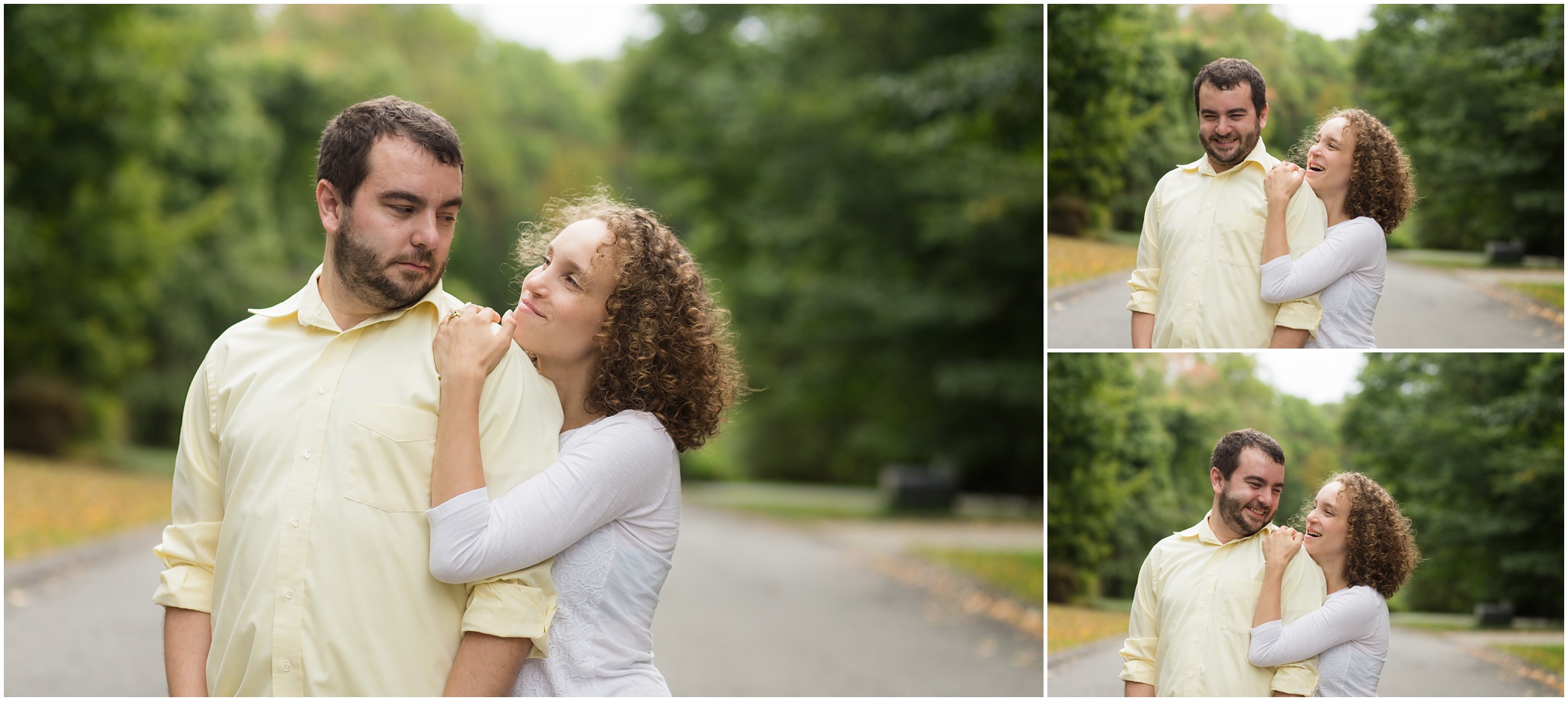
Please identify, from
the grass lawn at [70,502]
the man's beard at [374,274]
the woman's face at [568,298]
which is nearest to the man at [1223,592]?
the woman's face at [568,298]

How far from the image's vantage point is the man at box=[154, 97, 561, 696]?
244 cm

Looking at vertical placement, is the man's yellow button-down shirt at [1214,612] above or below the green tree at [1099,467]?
below

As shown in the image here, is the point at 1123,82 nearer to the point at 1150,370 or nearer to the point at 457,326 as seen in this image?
the point at 1150,370

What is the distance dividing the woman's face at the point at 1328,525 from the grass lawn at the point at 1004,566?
24.0 ft

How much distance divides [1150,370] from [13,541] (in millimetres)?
11643

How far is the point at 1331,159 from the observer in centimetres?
340

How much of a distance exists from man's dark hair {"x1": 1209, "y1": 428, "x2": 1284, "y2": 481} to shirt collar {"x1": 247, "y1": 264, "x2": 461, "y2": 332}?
2.17 meters

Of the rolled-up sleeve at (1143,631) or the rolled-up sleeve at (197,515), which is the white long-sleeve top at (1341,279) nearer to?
the rolled-up sleeve at (1143,631)

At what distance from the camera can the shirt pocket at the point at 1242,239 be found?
3375mm

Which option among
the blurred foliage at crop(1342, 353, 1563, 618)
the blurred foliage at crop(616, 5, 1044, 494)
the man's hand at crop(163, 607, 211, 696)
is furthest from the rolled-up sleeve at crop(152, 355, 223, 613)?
the blurred foliage at crop(616, 5, 1044, 494)

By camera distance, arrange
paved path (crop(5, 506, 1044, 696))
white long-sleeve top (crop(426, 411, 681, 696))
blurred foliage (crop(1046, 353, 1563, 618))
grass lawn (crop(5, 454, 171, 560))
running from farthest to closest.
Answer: grass lawn (crop(5, 454, 171, 560)) < paved path (crop(5, 506, 1044, 696)) < blurred foliage (crop(1046, 353, 1563, 618)) < white long-sleeve top (crop(426, 411, 681, 696))

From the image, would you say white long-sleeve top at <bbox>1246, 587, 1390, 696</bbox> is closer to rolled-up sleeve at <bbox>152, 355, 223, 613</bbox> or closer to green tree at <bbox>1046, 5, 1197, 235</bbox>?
green tree at <bbox>1046, 5, 1197, 235</bbox>

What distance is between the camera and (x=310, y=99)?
1213 inches

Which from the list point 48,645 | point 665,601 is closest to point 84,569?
point 48,645
